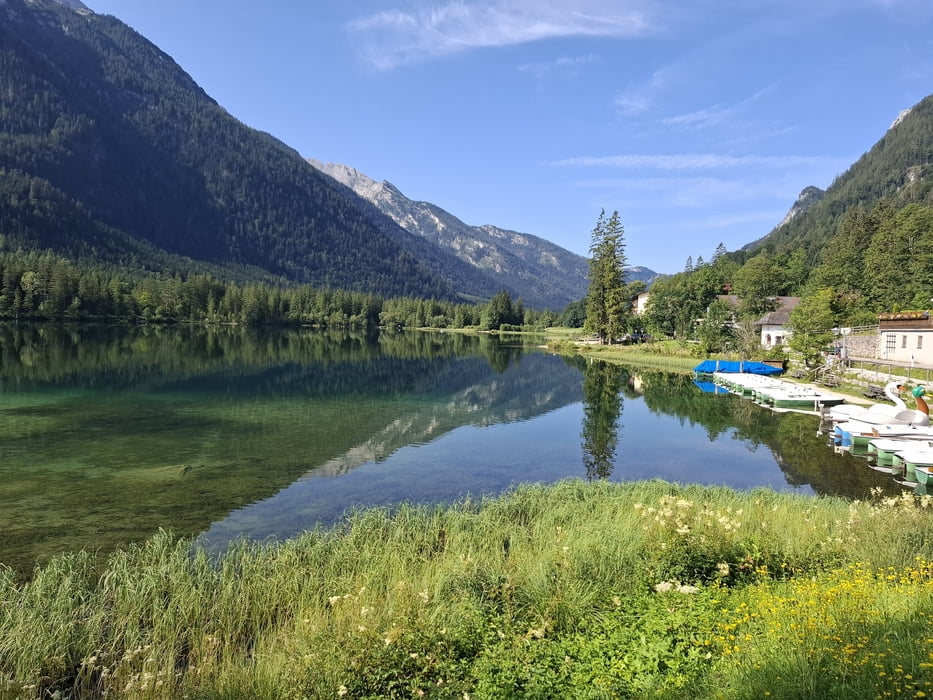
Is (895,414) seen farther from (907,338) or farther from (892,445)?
(907,338)

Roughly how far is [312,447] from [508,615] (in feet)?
58.5

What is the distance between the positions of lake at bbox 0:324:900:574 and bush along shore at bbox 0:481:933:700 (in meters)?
3.99

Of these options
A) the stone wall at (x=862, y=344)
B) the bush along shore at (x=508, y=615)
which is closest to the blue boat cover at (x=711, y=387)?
the stone wall at (x=862, y=344)

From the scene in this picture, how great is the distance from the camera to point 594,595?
840cm

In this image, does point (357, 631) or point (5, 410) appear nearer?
point (357, 631)

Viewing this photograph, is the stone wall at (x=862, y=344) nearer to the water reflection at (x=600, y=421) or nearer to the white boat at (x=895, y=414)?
the water reflection at (x=600, y=421)

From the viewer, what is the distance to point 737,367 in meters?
55.8

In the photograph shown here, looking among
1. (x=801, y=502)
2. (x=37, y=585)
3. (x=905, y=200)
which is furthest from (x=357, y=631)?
(x=905, y=200)

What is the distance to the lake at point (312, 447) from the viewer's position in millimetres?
15367

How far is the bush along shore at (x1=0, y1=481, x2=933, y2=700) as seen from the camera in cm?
600

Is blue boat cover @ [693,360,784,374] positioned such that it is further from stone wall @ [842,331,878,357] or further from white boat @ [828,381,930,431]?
white boat @ [828,381,930,431]

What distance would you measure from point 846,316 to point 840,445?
66853 millimetres

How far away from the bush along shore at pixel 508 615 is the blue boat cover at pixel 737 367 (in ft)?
146

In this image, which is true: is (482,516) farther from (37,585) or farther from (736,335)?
(736,335)
